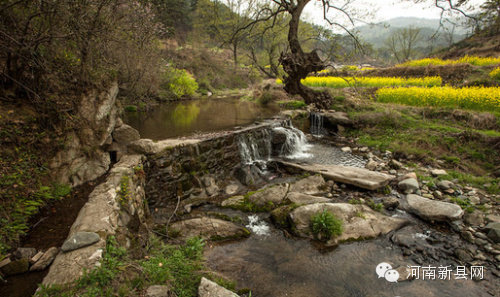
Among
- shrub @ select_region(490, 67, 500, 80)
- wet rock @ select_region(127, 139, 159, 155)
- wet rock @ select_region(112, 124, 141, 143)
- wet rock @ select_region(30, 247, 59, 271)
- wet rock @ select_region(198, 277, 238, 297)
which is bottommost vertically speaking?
wet rock @ select_region(198, 277, 238, 297)

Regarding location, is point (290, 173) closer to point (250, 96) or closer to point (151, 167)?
point (151, 167)

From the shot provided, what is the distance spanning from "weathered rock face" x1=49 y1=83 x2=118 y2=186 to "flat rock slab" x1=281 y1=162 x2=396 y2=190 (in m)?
5.50

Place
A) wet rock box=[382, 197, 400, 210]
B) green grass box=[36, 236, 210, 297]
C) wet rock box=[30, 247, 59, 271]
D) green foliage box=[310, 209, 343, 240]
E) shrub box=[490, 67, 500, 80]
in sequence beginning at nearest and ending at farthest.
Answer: green grass box=[36, 236, 210, 297] < wet rock box=[30, 247, 59, 271] < green foliage box=[310, 209, 343, 240] < wet rock box=[382, 197, 400, 210] < shrub box=[490, 67, 500, 80]

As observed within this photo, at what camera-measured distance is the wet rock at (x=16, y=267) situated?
2.46 meters

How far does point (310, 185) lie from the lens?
6.07 meters

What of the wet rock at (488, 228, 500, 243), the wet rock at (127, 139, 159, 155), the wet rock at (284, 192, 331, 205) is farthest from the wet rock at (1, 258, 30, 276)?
the wet rock at (488, 228, 500, 243)

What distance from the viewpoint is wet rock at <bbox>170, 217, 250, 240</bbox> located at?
4277 mm

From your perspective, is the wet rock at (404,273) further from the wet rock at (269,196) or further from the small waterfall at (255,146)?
the small waterfall at (255,146)

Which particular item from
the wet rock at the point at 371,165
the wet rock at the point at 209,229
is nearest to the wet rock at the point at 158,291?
the wet rock at the point at 209,229

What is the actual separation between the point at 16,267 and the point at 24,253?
21cm

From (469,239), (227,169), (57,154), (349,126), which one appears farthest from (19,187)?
(349,126)

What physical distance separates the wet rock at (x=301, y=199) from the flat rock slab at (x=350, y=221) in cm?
55

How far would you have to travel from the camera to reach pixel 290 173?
282 inches

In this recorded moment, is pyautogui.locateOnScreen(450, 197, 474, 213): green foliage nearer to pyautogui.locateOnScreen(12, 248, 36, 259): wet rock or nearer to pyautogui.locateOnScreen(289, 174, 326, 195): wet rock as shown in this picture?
pyautogui.locateOnScreen(289, 174, 326, 195): wet rock
